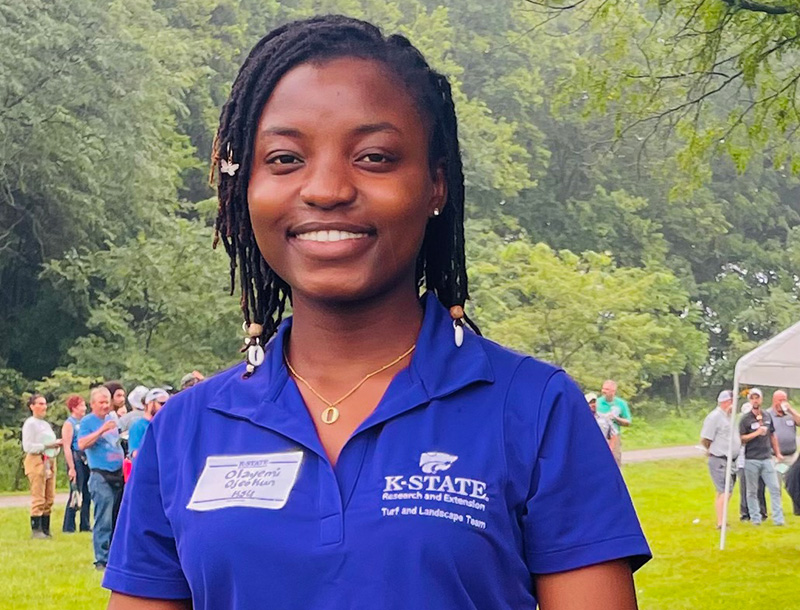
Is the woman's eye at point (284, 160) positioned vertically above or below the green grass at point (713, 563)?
above

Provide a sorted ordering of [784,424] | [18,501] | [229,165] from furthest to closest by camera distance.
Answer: [18,501]
[784,424]
[229,165]

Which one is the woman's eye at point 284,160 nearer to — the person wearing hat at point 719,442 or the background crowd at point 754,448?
the background crowd at point 754,448

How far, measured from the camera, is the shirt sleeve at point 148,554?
143cm

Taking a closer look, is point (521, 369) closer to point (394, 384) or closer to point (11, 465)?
point (394, 384)

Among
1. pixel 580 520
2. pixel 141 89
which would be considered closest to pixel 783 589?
pixel 580 520

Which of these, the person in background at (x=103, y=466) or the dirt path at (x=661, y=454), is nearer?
the person in background at (x=103, y=466)

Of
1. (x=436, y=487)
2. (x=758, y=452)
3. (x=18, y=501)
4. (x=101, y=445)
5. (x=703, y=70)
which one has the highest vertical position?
(x=703, y=70)

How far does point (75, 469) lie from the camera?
10.5 m

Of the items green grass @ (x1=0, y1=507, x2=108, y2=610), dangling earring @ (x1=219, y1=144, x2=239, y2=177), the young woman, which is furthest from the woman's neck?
green grass @ (x1=0, y1=507, x2=108, y2=610)

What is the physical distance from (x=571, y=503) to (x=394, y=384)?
0.83ft

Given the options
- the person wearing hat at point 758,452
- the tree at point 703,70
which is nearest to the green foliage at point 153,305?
the person wearing hat at point 758,452

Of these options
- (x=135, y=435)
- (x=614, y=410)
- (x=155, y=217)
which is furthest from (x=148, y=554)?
(x=155, y=217)

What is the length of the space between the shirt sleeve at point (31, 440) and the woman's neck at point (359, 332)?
31.9 ft

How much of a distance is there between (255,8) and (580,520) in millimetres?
27493
